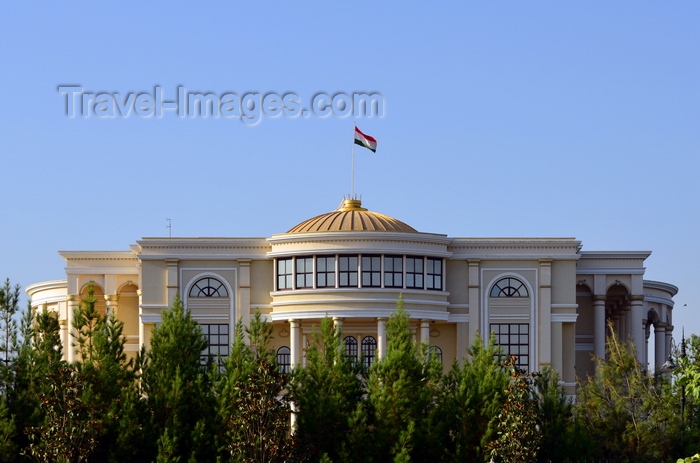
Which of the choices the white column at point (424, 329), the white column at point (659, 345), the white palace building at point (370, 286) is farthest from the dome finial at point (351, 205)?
the white column at point (659, 345)

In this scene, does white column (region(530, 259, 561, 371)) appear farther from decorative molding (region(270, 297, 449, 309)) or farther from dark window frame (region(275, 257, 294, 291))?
dark window frame (region(275, 257, 294, 291))

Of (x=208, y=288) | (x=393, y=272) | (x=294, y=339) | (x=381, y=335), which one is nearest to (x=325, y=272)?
(x=393, y=272)

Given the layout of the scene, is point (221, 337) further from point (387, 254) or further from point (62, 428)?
point (62, 428)

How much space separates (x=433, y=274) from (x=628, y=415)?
16948 millimetres

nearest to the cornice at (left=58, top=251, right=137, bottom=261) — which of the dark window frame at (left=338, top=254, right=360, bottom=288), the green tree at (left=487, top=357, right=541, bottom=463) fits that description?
the dark window frame at (left=338, top=254, right=360, bottom=288)

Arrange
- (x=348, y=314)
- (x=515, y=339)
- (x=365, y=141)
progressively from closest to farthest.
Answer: (x=348, y=314) → (x=515, y=339) → (x=365, y=141)

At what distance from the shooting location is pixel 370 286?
6575 cm

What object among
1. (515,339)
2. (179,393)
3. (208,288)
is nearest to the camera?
(179,393)

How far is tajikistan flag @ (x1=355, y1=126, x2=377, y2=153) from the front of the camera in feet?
229

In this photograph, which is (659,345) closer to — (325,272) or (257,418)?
(325,272)

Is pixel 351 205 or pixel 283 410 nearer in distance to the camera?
pixel 283 410

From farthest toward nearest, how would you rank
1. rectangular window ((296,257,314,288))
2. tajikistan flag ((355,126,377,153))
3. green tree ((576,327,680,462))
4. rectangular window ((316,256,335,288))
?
tajikistan flag ((355,126,377,153)) → rectangular window ((296,257,314,288)) → rectangular window ((316,256,335,288)) → green tree ((576,327,680,462))

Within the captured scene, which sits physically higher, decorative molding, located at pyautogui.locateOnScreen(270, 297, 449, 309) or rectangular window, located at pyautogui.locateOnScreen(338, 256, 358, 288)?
rectangular window, located at pyautogui.locateOnScreen(338, 256, 358, 288)

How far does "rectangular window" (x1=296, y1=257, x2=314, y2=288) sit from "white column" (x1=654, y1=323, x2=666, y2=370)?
1958cm
